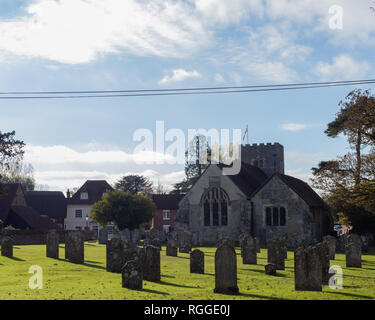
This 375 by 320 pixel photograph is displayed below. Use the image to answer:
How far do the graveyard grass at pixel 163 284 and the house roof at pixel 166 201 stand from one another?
51.0 meters

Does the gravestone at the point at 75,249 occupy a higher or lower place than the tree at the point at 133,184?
Result: lower

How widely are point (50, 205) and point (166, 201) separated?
706 inches

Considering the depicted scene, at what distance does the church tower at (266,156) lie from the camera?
60562 millimetres

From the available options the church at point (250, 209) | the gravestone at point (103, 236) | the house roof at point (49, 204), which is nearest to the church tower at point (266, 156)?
the church at point (250, 209)

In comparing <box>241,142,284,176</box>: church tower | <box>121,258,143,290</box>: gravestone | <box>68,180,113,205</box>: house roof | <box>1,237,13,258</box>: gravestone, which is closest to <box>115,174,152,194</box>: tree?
<box>68,180,113,205</box>: house roof

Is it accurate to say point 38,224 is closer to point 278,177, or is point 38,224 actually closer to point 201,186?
point 201,186

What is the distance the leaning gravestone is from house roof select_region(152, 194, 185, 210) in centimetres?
6028

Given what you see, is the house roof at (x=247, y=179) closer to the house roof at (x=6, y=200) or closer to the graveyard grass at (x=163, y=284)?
the graveyard grass at (x=163, y=284)

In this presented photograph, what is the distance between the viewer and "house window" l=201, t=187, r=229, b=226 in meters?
47.9

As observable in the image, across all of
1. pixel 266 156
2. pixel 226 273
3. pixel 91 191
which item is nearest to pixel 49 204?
pixel 91 191

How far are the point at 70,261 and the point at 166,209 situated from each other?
169ft

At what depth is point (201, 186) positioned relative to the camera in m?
49.1
